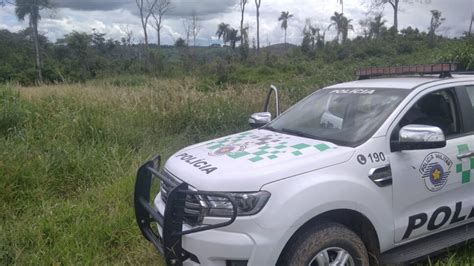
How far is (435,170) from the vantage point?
310 cm

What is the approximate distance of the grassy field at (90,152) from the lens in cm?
372

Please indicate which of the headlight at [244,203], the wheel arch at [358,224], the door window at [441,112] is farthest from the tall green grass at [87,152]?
the door window at [441,112]

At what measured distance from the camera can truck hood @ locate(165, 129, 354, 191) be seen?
8.46ft

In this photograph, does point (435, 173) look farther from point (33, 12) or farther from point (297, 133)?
point (33, 12)

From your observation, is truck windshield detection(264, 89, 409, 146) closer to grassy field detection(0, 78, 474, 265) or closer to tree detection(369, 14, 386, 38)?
grassy field detection(0, 78, 474, 265)

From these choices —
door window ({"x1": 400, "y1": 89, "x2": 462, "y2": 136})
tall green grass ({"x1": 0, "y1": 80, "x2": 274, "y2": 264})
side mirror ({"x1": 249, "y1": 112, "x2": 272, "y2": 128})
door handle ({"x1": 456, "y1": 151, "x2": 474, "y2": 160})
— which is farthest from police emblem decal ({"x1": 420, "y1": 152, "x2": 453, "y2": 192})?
tall green grass ({"x1": 0, "y1": 80, "x2": 274, "y2": 264})

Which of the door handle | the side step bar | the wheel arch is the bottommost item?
the side step bar

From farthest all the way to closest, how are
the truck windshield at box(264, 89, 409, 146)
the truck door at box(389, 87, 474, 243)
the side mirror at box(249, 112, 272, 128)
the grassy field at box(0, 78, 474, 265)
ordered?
the side mirror at box(249, 112, 272, 128)
the grassy field at box(0, 78, 474, 265)
the truck windshield at box(264, 89, 409, 146)
the truck door at box(389, 87, 474, 243)

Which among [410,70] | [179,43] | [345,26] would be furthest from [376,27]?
[410,70]

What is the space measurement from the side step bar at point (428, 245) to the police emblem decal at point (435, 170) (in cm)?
42

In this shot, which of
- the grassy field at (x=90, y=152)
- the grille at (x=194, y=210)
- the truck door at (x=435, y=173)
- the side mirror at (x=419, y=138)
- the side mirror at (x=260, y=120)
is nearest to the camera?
the grille at (x=194, y=210)

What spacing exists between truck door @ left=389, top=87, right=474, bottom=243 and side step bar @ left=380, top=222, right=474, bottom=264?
7cm

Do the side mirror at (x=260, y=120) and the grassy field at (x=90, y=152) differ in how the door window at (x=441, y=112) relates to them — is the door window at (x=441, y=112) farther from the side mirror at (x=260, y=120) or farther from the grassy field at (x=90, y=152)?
the side mirror at (x=260, y=120)

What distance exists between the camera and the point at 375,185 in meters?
2.81
